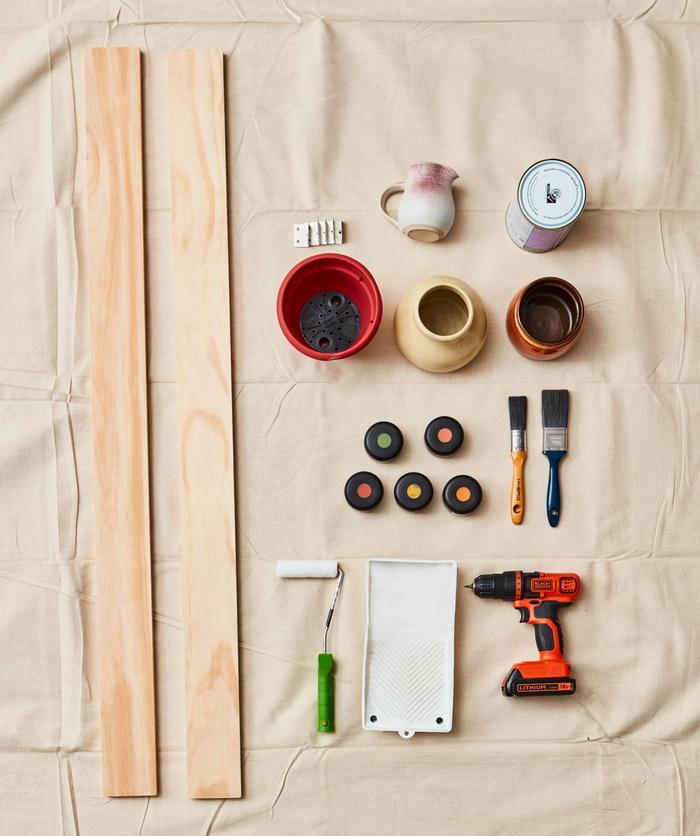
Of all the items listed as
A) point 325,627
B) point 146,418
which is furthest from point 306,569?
point 146,418

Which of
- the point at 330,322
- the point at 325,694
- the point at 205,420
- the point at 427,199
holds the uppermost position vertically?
the point at 427,199

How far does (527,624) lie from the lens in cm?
114

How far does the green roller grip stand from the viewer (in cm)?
112

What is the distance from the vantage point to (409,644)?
3.73ft

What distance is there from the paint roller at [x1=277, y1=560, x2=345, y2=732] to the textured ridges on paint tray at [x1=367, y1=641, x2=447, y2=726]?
0.06m

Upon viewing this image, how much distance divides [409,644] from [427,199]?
680 mm

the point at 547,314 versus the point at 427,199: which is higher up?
the point at 427,199

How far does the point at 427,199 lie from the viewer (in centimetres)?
111

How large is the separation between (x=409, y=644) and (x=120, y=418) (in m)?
0.57

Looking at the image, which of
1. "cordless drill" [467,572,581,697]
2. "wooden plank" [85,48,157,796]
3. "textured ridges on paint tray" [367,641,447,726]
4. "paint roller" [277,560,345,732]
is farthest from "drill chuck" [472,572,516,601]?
"wooden plank" [85,48,157,796]

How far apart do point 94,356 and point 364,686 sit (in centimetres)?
66

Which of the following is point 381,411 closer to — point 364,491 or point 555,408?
point 364,491

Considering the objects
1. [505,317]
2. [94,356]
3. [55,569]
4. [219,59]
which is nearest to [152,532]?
[55,569]

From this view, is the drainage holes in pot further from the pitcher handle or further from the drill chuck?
the drill chuck
